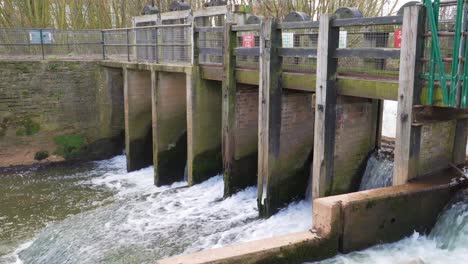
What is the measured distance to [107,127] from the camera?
1530 cm

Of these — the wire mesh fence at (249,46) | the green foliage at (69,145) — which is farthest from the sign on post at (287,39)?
the green foliage at (69,145)

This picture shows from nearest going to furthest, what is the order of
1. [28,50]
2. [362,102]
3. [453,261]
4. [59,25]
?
[453,261]
[362,102]
[28,50]
[59,25]

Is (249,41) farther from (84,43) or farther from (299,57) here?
(84,43)

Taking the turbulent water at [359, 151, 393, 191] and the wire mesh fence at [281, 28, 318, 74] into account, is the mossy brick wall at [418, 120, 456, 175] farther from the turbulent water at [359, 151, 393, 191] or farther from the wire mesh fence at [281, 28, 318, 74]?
the wire mesh fence at [281, 28, 318, 74]

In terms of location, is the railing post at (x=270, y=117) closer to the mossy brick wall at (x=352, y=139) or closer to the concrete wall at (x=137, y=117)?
the mossy brick wall at (x=352, y=139)

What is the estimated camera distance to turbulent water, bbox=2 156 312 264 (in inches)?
304

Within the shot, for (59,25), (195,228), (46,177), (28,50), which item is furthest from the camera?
(59,25)

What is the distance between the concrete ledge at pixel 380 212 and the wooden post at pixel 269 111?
9.05 feet

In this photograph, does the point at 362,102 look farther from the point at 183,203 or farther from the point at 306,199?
the point at 183,203

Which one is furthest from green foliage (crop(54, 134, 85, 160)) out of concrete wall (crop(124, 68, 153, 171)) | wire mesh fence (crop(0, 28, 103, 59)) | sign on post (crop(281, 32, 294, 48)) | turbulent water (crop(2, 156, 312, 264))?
sign on post (crop(281, 32, 294, 48))

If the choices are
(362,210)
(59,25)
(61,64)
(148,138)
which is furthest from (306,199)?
(59,25)

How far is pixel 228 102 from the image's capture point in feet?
31.2

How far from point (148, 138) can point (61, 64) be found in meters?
3.64

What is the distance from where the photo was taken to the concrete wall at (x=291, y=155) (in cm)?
860
